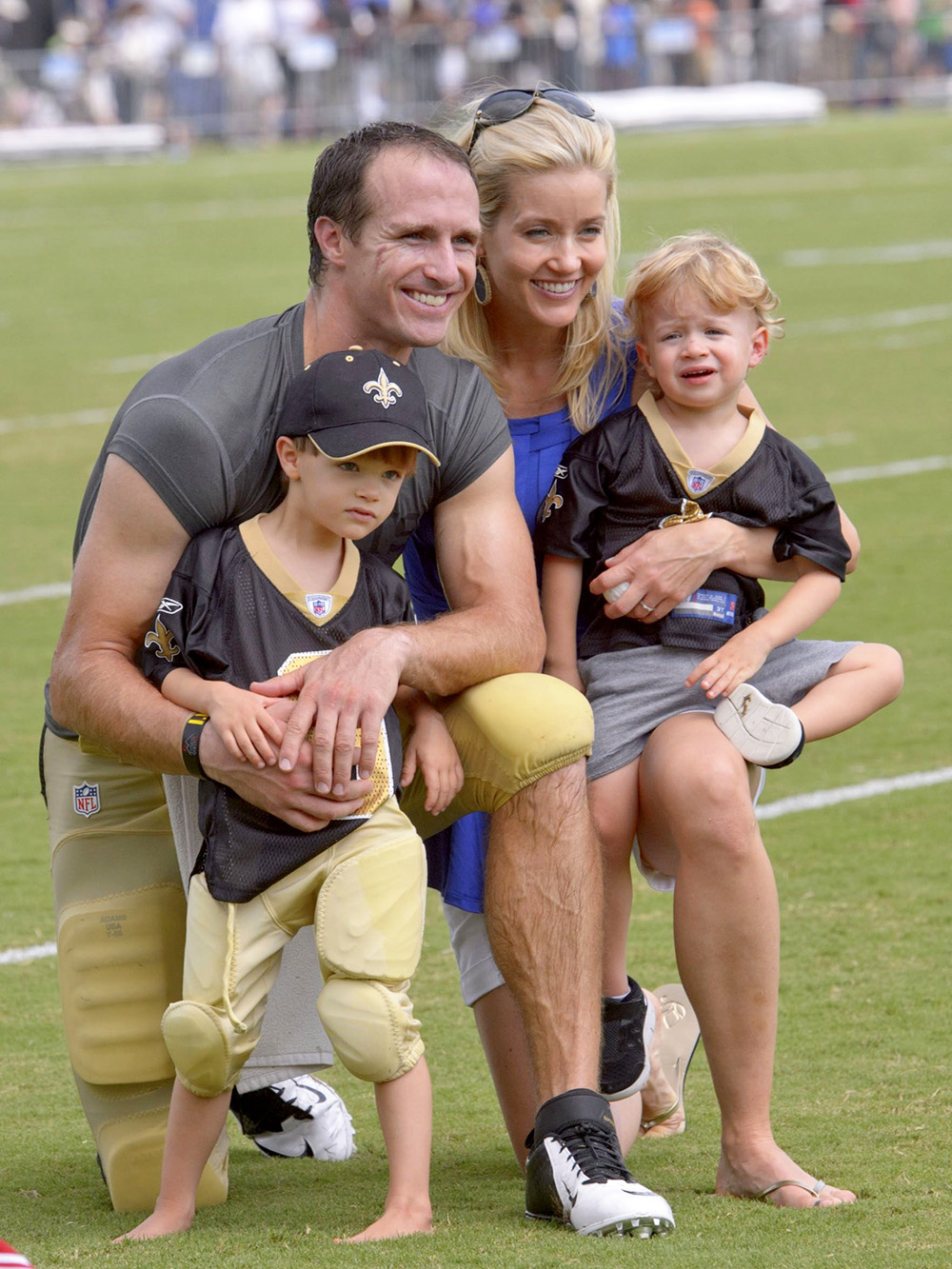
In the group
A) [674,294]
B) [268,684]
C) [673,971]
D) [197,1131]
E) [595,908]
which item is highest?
[674,294]

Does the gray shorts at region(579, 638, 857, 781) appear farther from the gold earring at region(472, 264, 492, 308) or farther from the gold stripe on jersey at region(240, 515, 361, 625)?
the gold earring at region(472, 264, 492, 308)

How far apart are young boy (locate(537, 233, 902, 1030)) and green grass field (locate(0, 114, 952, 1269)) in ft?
1.92

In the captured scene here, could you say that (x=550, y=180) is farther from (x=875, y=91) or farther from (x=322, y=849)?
(x=875, y=91)

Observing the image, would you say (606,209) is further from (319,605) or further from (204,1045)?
(204,1045)

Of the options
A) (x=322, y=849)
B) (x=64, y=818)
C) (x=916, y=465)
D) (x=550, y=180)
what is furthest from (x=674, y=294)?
(x=916, y=465)

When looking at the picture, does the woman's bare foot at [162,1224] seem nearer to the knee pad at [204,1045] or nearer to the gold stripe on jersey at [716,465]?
the knee pad at [204,1045]

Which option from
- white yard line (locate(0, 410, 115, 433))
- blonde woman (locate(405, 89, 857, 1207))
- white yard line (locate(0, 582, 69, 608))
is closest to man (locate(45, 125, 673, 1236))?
blonde woman (locate(405, 89, 857, 1207))

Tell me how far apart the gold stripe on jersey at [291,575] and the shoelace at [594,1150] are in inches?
39.1

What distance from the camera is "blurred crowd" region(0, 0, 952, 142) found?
3278cm

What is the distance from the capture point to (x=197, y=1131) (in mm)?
3539

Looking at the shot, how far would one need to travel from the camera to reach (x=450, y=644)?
147 inches

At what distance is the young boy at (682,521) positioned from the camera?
394 centimetres

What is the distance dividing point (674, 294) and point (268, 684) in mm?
1163

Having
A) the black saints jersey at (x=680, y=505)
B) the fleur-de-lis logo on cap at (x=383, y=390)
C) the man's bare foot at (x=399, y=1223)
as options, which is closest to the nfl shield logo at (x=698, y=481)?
the black saints jersey at (x=680, y=505)
